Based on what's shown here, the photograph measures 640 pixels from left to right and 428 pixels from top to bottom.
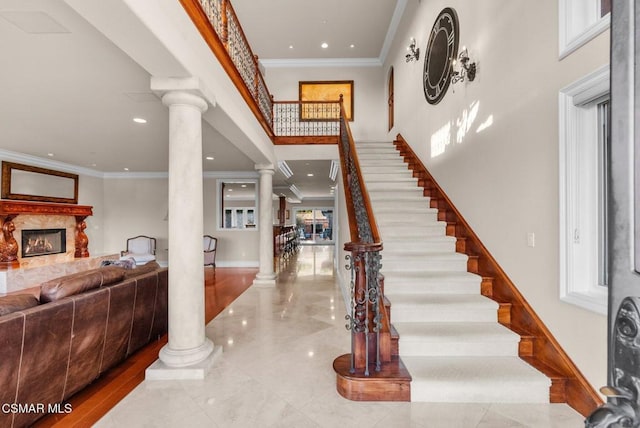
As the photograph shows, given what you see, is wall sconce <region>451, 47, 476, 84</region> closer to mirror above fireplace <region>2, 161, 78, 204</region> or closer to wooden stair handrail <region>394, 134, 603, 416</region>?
wooden stair handrail <region>394, 134, 603, 416</region>

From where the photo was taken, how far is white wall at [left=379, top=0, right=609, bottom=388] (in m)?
2.24

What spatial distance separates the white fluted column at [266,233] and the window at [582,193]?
507 cm

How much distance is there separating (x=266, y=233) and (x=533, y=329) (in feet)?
16.7

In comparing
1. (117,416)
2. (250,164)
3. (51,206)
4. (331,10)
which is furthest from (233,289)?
(331,10)

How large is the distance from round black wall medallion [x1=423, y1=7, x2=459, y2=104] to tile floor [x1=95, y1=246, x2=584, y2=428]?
12.4 feet

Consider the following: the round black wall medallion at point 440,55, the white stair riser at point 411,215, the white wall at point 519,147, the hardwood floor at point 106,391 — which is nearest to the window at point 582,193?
the white wall at point 519,147

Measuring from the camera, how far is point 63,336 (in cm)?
226

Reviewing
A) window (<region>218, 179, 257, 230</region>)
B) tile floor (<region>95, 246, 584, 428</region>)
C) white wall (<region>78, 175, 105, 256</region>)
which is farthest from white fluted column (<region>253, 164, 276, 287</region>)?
white wall (<region>78, 175, 105, 256</region>)

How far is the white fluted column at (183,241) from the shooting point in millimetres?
2777

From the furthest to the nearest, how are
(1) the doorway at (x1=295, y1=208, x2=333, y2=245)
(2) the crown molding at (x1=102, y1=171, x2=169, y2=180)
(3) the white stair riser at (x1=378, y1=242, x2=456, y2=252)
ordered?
(1) the doorway at (x1=295, y1=208, x2=333, y2=245)
(2) the crown molding at (x1=102, y1=171, x2=169, y2=180)
(3) the white stair riser at (x1=378, y1=242, x2=456, y2=252)

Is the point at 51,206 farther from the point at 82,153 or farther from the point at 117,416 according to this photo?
the point at 117,416

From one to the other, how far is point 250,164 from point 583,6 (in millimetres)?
6653

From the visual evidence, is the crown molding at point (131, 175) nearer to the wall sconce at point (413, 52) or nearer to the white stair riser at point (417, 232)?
the wall sconce at point (413, 52)

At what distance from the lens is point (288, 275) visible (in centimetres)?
768
